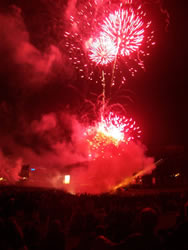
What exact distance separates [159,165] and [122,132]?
694 inches

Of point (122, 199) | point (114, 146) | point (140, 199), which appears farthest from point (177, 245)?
point (114, 146)

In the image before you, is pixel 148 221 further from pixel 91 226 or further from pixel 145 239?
pixel 91 226

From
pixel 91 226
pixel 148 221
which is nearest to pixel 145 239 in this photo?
pixel 148 221

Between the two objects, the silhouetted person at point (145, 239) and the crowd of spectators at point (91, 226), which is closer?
the silhouetted person at point (145, 239)

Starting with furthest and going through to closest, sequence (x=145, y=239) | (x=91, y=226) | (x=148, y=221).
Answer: (x=91, y=226)
(x=148, y=221)
(x=145, y=239)

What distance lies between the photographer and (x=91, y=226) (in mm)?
5812

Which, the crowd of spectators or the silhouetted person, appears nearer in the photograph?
the silhouetted person

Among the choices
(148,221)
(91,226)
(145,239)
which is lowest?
(91,226)

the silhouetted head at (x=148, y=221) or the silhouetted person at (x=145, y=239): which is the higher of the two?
the silhouetted head at (x=148, y=221)

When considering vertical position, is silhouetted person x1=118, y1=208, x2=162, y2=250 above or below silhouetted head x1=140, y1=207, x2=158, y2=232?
below

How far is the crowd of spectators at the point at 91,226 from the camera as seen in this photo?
2.47 meters

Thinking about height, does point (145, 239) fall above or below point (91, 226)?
above

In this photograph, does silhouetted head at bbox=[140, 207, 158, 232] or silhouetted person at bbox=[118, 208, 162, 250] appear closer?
silhouetted person at bbox=[118, 208, 162, 250]

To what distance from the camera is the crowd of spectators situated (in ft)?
8.12
